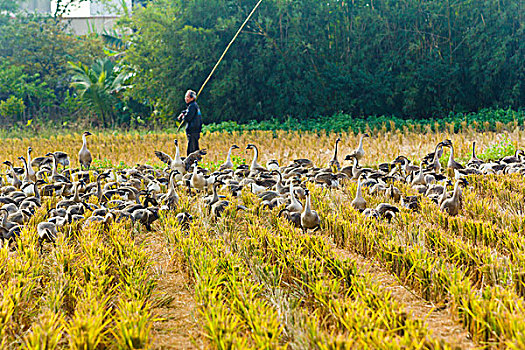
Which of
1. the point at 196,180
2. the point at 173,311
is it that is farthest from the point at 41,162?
the point at 173,311

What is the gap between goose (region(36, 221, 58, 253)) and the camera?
4877 millimetres

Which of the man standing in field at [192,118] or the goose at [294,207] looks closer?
the goose at [294,207]

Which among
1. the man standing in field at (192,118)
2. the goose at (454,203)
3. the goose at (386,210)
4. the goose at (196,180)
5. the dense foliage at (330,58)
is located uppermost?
the dense foliage at (330,58)

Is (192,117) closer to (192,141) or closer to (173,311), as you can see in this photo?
(192,141)

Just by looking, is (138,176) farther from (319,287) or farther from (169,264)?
(319,287)

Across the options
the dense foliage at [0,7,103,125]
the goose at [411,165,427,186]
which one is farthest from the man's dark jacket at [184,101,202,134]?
the dense foliage at [0,7,103,125]

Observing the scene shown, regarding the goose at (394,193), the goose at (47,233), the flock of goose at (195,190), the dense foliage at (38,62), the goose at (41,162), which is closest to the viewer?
the goose at (47,233)

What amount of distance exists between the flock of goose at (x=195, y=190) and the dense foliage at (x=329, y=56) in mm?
9862

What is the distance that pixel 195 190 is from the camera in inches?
299

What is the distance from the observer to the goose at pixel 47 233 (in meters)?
4.88

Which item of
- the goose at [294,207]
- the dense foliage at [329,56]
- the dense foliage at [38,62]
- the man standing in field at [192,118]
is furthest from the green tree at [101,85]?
the goose at [294,207]

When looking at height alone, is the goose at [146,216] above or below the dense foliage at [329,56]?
below

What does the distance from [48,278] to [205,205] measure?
2.57 m

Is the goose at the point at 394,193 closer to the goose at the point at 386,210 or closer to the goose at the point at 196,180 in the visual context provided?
the goose at the point at 386,210
